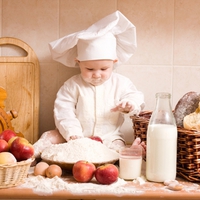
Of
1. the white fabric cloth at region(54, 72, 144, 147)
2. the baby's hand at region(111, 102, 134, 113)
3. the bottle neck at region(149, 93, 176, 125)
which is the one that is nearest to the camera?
the bottle neck at region(149, 93, 176, 125)

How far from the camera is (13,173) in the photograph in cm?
97

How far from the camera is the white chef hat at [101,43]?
135cm

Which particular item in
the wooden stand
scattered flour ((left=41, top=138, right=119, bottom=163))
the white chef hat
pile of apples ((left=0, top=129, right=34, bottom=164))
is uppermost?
the white chef hat

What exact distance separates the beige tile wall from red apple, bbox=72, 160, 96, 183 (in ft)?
1.88

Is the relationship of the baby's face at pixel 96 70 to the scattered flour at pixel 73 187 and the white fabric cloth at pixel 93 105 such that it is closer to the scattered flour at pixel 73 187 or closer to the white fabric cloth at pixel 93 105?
the white fabric cloth at pixel 93 105

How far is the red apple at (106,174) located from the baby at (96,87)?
32 centimetres

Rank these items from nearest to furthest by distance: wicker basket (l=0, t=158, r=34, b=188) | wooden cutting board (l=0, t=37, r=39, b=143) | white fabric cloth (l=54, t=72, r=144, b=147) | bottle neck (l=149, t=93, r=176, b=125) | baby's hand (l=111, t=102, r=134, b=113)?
wicker basket (l=0, t=158, r=34, b=188) < bottle neck (l=149, t=93, r=176, b=125) < baby's hand (l=111, t=102, r=134, b=113) < white fabric cloth (l=54, t=72, r=144, b=147) < wooden cutting board (l=0, t=37, r=39, b=143)

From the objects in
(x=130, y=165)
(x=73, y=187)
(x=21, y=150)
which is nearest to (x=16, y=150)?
(x=21, y=150)

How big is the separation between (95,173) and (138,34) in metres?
0.75

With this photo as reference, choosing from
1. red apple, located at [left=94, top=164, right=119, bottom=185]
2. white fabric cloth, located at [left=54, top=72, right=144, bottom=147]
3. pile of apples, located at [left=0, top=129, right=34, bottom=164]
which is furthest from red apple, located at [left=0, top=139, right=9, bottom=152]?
white fabric cloth, located at [left=54, top=72, right=144, bottom=147]

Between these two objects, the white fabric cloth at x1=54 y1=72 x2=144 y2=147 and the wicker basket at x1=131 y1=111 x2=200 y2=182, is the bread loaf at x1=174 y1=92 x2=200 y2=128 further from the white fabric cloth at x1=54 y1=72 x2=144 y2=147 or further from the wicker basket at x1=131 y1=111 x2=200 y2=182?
the white fabric cloth at x1=54 y1=72 x2=144 y2=147

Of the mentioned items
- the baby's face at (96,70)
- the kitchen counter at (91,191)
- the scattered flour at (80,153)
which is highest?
the baby's face at (96,70)

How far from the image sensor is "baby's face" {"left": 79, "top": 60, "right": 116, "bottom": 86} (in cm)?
137

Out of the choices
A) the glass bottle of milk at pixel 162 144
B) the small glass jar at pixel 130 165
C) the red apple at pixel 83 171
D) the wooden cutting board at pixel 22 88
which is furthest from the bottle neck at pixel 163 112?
the wooden cutting board at pixel 22 88
